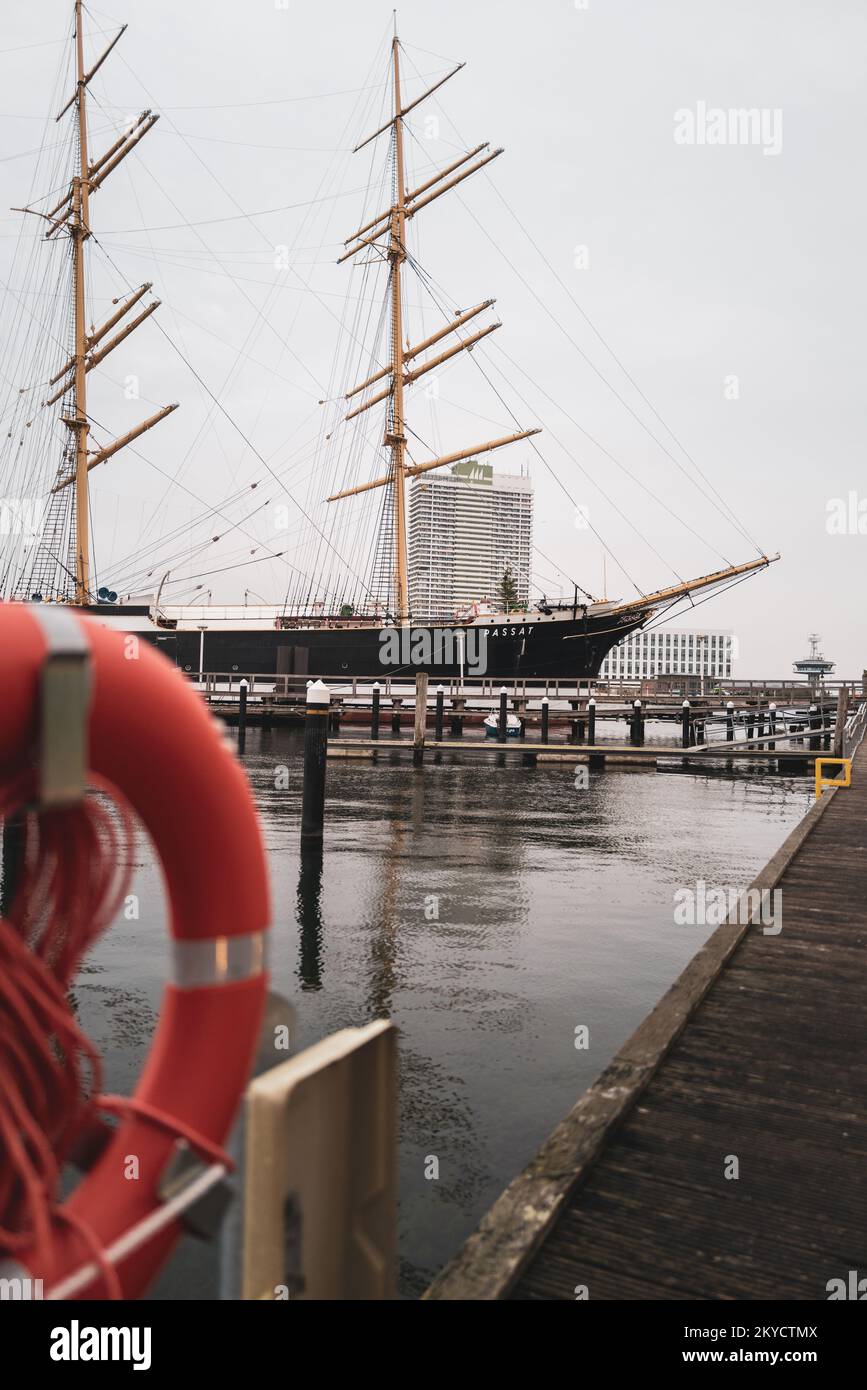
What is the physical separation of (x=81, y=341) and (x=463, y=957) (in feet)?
111

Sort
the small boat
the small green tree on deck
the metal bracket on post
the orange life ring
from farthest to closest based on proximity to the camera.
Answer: the small green tree on deck → the small boat → the orange life ring → the metal bracket on post

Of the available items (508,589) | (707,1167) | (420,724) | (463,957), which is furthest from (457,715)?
(508,589)

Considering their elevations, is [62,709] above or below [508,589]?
below

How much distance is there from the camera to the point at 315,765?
394 inches

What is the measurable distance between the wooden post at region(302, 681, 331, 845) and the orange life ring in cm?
803

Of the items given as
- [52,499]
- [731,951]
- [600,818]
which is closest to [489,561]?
[52,499]

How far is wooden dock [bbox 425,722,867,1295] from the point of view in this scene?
2.25 metres

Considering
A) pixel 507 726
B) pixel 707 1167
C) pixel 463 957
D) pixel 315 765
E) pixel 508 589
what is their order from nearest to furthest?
pixel 707 1167, pixel 463 957, pixel 315 765, pixel 507 726, pixel 508 589

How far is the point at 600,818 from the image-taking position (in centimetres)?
1345

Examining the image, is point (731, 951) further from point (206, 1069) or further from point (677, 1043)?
point (206, 1069)

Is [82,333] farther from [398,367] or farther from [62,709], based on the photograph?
[62,709]

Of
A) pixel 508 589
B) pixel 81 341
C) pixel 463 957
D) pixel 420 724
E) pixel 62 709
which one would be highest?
pixel 81 341

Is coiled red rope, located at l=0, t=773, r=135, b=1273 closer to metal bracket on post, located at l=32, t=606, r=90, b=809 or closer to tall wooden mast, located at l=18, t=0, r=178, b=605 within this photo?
metal bracket on post, located at l=32, t=606, r=90, b=809

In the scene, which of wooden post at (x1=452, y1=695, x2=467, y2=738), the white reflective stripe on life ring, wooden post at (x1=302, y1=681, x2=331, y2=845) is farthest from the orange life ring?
wooden post at (x1=452, y1=695, x2=467, y2=738)
